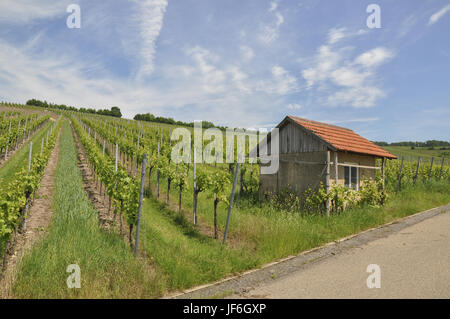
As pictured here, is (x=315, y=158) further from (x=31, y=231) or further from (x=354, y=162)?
(x=31, y=231)

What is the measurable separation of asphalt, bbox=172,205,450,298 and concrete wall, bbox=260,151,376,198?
327 centimetres

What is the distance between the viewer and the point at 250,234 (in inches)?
287

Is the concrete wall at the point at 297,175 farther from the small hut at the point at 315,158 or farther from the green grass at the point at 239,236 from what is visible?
the green grass at the point at 239,236

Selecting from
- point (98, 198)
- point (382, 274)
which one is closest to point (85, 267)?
point (382, 274)

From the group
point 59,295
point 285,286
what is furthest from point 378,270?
point 59,295

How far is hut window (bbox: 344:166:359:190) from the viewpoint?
1117 cm

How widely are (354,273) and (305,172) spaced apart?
603 centimetres

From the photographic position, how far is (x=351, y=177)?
452 inches

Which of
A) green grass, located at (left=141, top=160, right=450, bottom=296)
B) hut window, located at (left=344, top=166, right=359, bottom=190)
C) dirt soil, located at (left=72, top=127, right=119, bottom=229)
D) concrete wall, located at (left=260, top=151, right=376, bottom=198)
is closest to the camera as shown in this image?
green grass, located at (left=141, top=160, right=450, bottom=296)

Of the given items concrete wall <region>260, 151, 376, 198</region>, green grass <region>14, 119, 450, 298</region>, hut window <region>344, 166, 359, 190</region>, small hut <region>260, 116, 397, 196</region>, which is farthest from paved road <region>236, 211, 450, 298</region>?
hut window <region>344, 166, 359, 190</region>

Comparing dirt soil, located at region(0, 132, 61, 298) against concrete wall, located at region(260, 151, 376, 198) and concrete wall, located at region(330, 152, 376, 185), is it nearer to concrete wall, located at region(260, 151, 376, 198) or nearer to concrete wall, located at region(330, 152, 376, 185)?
concrete wall, located at region(260, 151, 376, 198)

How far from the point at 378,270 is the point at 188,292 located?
13.2ft

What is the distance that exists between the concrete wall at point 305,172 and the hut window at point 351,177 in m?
0.28

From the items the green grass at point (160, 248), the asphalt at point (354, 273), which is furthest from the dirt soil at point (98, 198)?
the asphalt at point (354, 273)
